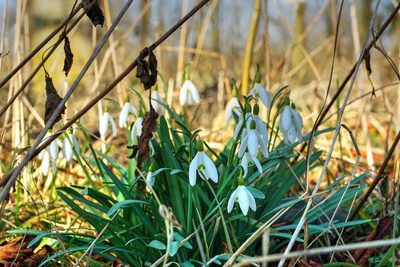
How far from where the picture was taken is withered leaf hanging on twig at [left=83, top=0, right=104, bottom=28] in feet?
3.04

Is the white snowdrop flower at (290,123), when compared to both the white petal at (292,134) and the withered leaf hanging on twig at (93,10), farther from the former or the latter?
the withered leaf hanging on twig at (93,10)

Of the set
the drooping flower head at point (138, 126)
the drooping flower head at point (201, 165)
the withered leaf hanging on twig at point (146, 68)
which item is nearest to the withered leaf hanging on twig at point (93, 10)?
the withered leaf hanging on twig at point (146, 68)

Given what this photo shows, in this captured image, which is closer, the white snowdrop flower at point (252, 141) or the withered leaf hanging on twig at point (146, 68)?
the withered leaf hanging on twig at point (146, 68)

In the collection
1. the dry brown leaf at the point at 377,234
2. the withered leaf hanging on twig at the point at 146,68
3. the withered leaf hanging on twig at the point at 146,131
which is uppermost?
the withered leaf hanging on twig at the point at 146,68

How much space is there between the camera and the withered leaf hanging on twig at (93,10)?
927 mm

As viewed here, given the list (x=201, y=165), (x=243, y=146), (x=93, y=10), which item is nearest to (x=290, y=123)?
(x=243, y=146)

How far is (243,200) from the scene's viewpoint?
1.04 meters

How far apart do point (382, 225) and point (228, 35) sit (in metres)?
5.63

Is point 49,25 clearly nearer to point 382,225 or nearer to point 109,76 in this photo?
point 109,76

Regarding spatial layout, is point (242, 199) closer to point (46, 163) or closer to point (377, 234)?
point (377, 234)

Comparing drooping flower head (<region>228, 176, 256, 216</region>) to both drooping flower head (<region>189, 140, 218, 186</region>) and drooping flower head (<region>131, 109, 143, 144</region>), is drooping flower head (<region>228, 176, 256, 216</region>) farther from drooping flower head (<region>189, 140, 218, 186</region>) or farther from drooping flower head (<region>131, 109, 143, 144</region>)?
drooping flower head (<region>131, 109, 143, 144</region>)

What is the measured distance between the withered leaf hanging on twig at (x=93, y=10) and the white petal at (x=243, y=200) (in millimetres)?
550

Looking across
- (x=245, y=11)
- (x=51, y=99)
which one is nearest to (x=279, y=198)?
(x=51, y=99)

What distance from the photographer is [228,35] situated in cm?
661
